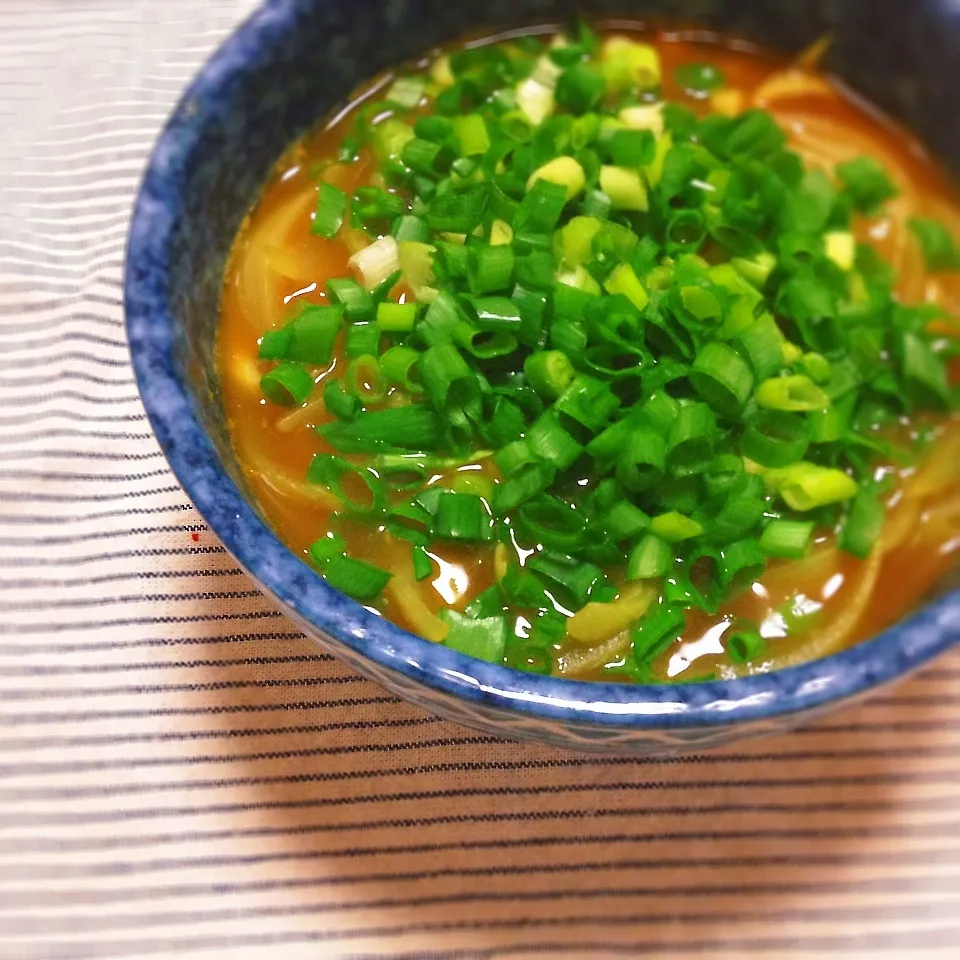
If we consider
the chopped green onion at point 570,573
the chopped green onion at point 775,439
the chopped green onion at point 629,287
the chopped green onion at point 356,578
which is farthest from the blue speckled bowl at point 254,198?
the chopped green onion at point 629,287

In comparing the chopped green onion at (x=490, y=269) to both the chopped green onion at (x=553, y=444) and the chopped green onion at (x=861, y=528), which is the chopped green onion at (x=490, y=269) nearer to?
the chopped green onion at (x=553, y=444)

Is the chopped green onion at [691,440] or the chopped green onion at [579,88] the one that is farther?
the chopped green onion at [579,88]

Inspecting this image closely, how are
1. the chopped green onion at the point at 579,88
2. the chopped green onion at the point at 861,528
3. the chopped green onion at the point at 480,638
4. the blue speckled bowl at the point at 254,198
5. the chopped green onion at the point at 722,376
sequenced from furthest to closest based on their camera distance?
the chopped green onion at the point at 579,88 → the chopped green onion at the point at 861,528 → the chopped green onion at the point at 722,376 → the chopped green onion at the point at 480,638 → the blue speckled bowl at the point at 254,198

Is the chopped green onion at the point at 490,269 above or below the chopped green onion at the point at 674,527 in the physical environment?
above

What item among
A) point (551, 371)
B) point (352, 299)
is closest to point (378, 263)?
point (352, 299)

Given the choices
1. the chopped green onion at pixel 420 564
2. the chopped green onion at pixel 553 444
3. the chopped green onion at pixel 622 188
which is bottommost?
the chopped green onion at pixel 420 564

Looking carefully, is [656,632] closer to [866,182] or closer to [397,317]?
[397,317]
